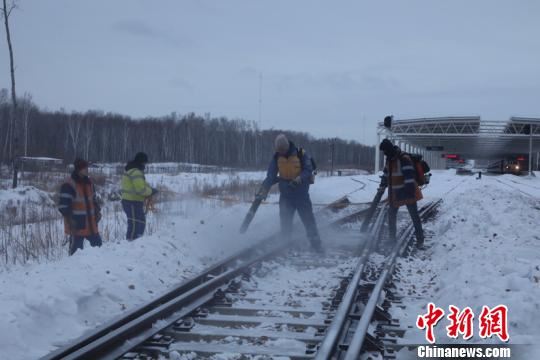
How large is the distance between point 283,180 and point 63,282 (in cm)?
439

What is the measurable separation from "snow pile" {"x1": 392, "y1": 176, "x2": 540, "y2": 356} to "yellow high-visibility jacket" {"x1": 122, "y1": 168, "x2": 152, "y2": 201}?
15.4ft

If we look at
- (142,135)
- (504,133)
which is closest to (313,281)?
(504,133)

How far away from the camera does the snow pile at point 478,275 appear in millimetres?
4832

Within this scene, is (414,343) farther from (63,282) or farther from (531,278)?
(63,282)

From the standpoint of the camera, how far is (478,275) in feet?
20.7

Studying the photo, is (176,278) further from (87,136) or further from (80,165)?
(87,136)

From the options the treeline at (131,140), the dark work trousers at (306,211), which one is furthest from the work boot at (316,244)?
the treeline at (131,140)

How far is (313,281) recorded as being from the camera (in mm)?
7227

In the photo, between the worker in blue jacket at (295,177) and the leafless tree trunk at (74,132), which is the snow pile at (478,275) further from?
the leafless tree trunk at (74,132)

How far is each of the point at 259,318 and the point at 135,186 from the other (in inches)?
198

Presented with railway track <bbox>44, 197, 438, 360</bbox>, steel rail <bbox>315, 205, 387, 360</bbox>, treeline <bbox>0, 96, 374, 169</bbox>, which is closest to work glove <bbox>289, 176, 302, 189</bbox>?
railway track <bbox>44, 197, 438, 360</bbox>

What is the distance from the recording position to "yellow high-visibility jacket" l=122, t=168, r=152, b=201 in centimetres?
980

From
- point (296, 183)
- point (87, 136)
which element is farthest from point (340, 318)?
point (87, 136)

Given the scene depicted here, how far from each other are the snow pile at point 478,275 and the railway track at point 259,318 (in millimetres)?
399
